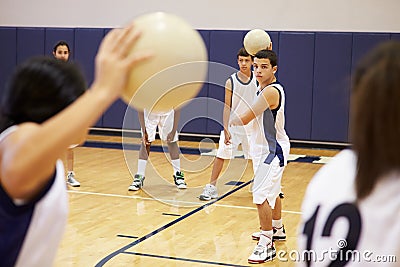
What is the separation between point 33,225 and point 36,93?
1.05ft

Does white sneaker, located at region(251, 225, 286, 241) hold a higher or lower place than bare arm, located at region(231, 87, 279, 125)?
lower

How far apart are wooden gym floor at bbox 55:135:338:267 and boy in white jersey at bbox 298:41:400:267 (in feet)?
9.48

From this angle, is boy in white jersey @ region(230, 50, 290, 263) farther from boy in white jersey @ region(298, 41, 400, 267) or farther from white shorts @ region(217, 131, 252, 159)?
boy in white jersey @ region(298, 41, 400, 267)

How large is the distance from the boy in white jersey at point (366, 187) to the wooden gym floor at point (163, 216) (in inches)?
114

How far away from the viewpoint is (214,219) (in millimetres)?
5586

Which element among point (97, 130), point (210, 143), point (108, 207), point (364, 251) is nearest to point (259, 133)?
point (108, 207)

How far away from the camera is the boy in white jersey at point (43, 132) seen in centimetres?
131

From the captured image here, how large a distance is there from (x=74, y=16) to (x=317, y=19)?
14.7ft

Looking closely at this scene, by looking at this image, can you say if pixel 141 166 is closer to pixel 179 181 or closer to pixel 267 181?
pixel 179 181

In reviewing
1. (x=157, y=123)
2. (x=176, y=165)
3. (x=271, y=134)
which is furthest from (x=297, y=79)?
(x=271, y=134)

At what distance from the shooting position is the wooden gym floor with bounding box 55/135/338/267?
4.47 metres

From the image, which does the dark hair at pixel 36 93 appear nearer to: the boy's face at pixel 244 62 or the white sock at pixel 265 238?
the white sock at pixel 265 238

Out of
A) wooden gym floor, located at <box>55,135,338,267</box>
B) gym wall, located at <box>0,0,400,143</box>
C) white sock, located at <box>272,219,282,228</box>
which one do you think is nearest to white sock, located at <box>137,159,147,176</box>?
wooden gym floor, located at <box>55,135,338,267</box>

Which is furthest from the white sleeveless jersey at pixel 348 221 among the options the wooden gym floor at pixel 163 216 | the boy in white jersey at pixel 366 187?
the wooden gym floor at pixel 163 216
